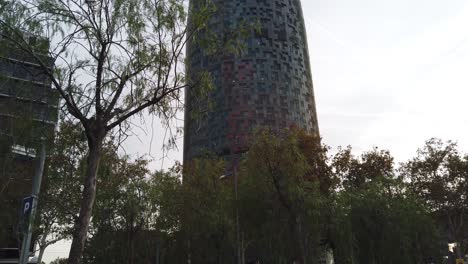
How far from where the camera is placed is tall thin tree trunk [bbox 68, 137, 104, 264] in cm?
851

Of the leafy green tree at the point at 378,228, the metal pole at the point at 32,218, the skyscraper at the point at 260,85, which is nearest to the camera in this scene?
the metal pole at the point at 32,218

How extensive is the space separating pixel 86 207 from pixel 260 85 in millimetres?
68091

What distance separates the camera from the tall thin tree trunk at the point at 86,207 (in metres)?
8.51

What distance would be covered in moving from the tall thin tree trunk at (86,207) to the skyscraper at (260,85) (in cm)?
5631

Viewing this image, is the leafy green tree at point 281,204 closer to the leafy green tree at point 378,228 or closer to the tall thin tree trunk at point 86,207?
the leafy green tree at point 378,228

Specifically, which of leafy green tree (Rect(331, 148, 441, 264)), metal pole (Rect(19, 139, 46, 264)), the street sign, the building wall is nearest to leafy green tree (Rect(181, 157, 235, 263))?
leafy green tree (Rect(331, 148, 441, 264))

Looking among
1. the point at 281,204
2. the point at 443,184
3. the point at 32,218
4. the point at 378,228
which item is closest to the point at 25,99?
the point at 32,218

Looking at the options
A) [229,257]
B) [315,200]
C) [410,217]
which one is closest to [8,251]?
[229,257]

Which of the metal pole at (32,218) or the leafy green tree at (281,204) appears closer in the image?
the metal pole at (32,218)

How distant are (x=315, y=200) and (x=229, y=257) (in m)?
10.2

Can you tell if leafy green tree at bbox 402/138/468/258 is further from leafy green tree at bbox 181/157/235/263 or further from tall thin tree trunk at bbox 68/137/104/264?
tall thin tree trunk at bbox 68/137/104/264

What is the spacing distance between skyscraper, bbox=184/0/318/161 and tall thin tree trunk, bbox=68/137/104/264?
185ft

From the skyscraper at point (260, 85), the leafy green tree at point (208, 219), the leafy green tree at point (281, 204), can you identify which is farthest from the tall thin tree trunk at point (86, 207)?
the skyscraper at point (260, 85)

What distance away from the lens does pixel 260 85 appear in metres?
75.5
